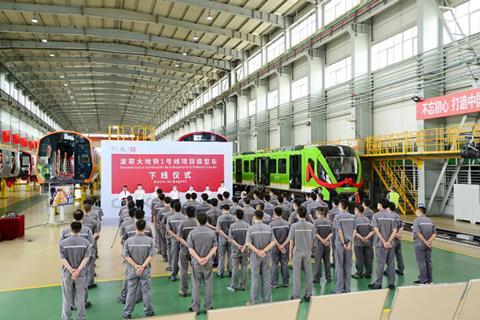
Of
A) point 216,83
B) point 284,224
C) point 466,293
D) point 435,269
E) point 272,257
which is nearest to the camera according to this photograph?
point 466,293

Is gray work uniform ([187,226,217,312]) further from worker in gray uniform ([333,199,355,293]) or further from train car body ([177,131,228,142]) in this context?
train car body ([177,131,228,142])

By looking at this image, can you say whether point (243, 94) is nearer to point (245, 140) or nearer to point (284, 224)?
point (245, 140)

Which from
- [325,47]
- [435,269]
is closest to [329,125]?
[325,47]

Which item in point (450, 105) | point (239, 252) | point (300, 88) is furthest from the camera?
point (300, 88)

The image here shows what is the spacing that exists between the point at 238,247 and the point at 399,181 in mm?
Answer: 13223

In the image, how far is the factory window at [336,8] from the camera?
62.8 ft

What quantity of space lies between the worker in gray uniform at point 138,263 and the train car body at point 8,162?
55.6 ft

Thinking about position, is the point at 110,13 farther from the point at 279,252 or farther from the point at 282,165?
the point at 279,252

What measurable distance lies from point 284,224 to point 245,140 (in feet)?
84.6

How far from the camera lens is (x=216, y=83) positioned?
38844 mm

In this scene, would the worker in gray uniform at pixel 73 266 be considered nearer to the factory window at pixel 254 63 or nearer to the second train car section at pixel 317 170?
the second train car section at pixel 317 170

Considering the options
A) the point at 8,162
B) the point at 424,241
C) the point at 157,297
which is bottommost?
the point at 157,297

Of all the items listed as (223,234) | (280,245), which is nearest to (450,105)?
(280,245)

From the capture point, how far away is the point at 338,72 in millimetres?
21109
